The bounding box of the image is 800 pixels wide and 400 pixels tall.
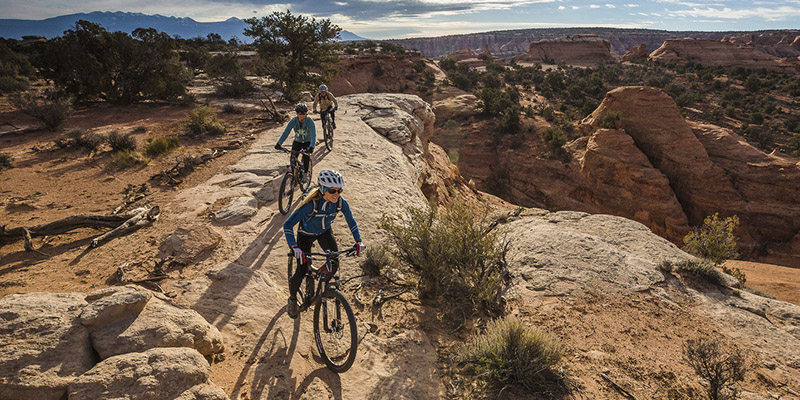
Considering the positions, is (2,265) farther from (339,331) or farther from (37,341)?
(339,331)

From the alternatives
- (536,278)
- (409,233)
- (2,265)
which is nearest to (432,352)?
(409,233)

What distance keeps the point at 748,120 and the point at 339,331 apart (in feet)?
142

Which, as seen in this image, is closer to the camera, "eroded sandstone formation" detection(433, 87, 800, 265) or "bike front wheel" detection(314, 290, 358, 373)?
"bike front wheel" detection(314, 290, 358, 373)

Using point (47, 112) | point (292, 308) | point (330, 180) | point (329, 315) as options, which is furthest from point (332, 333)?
point (47, 112)

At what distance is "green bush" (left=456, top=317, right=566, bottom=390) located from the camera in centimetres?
396

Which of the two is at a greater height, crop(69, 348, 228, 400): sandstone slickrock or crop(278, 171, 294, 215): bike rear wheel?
crop(278, 171, 294, 215): bike rear wheel

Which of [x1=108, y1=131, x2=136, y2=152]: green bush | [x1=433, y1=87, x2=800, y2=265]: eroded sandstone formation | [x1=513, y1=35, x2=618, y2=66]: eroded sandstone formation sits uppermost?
[x1=513, y1=35, x2=618, y2=66]: eroded sandstone formation

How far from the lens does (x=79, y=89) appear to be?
691 inches

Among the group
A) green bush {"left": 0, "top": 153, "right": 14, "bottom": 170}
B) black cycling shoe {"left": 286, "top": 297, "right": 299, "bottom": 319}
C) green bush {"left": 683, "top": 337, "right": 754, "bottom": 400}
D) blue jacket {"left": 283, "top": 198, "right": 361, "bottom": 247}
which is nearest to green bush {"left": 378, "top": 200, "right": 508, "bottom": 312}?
blue jacket {"left": 283, "top": 198, "right": 361, "bottom": 247}

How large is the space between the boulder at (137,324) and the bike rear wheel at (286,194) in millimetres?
3598

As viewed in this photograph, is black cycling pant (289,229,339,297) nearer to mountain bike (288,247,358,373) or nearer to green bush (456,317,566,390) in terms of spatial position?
mountain bike (288,247,358,373)

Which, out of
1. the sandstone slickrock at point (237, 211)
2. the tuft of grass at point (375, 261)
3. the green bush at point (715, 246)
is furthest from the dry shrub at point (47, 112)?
the green bush at point (715, 246)

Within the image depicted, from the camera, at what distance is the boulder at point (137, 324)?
123 inches

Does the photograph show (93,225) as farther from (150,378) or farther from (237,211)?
(150,378)
